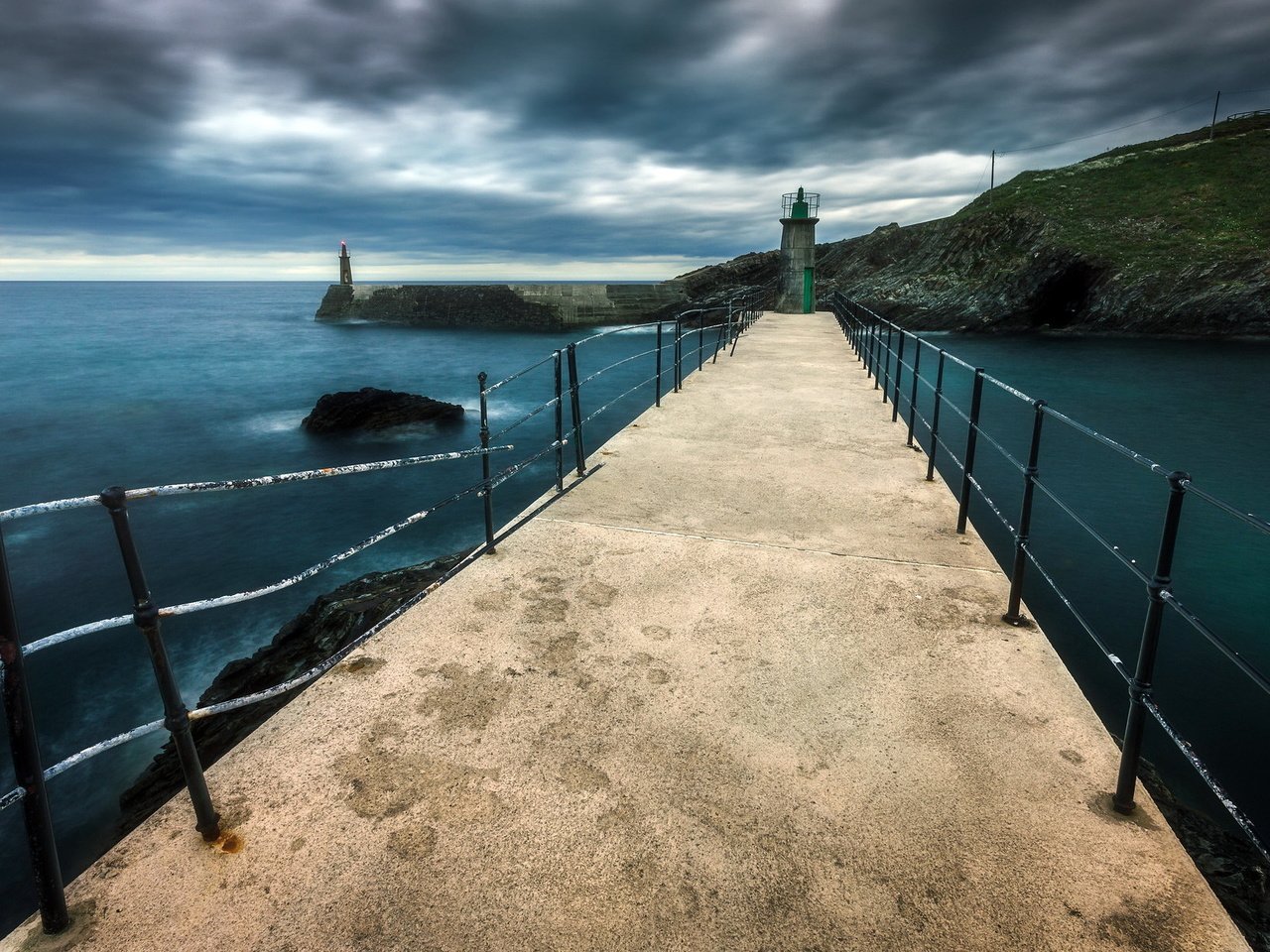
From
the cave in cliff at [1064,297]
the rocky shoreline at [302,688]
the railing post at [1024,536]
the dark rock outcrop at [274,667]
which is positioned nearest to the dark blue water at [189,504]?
the dark rock outcrop at [274,667]

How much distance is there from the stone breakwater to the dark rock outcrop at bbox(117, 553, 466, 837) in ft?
175

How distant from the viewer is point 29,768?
1779mm

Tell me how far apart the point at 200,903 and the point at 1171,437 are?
27.0 m

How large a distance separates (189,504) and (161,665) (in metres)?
18.4

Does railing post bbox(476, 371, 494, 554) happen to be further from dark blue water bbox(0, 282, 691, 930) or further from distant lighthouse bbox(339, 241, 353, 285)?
distant lighthouse bbox(339, 241, 353, 285)

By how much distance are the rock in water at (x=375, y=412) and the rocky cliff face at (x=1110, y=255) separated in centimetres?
3420

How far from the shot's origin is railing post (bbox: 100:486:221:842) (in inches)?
73.5

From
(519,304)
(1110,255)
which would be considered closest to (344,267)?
(519,304)

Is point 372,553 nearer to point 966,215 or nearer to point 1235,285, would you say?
point 1235,285

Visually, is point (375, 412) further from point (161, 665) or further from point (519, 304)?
point (519, 304)

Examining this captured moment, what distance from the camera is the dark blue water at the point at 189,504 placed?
9398 mm

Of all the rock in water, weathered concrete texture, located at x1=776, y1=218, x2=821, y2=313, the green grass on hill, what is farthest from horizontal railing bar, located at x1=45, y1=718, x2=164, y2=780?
the green grass on hill

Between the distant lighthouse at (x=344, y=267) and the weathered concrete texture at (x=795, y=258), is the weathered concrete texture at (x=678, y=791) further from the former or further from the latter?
the distant lighthouse at (x=344, y=267)

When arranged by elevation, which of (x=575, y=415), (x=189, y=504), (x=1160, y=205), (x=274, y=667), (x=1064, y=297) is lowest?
(x=189, y=504)
